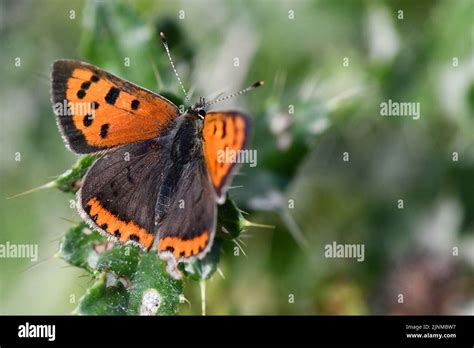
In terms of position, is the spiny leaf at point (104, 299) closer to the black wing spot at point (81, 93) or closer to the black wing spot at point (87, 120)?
the black wing spot at point (87, 120)

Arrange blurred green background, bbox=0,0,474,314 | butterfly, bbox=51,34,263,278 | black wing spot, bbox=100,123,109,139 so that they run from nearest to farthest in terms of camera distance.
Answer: butterfly, bbox=51,34,263,278, black wing spot, bbox=100,123,109,139, blurred green background, bbox=0,0,474,314

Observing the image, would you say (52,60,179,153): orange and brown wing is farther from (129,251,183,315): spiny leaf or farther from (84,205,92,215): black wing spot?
(129,251,183,315): spiny leaf

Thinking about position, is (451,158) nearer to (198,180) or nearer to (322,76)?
(322,76)

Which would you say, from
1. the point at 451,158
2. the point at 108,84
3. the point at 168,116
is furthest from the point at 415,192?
the point at 108,84

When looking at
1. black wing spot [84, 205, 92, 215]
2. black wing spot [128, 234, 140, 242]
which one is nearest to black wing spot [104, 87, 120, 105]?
black wing spot [84, 205, 92, 215]

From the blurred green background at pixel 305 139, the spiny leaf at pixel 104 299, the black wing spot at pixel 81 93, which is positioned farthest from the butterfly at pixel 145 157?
the blurred green background at pixel 305 139

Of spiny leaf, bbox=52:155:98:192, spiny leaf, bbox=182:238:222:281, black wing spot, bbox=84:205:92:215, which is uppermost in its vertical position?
spiny leaf, bbox=52:155:98:192

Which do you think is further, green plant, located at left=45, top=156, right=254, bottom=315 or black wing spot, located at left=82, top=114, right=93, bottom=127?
black wing spot, located at left=82, top=114, right=93, bottom=127
